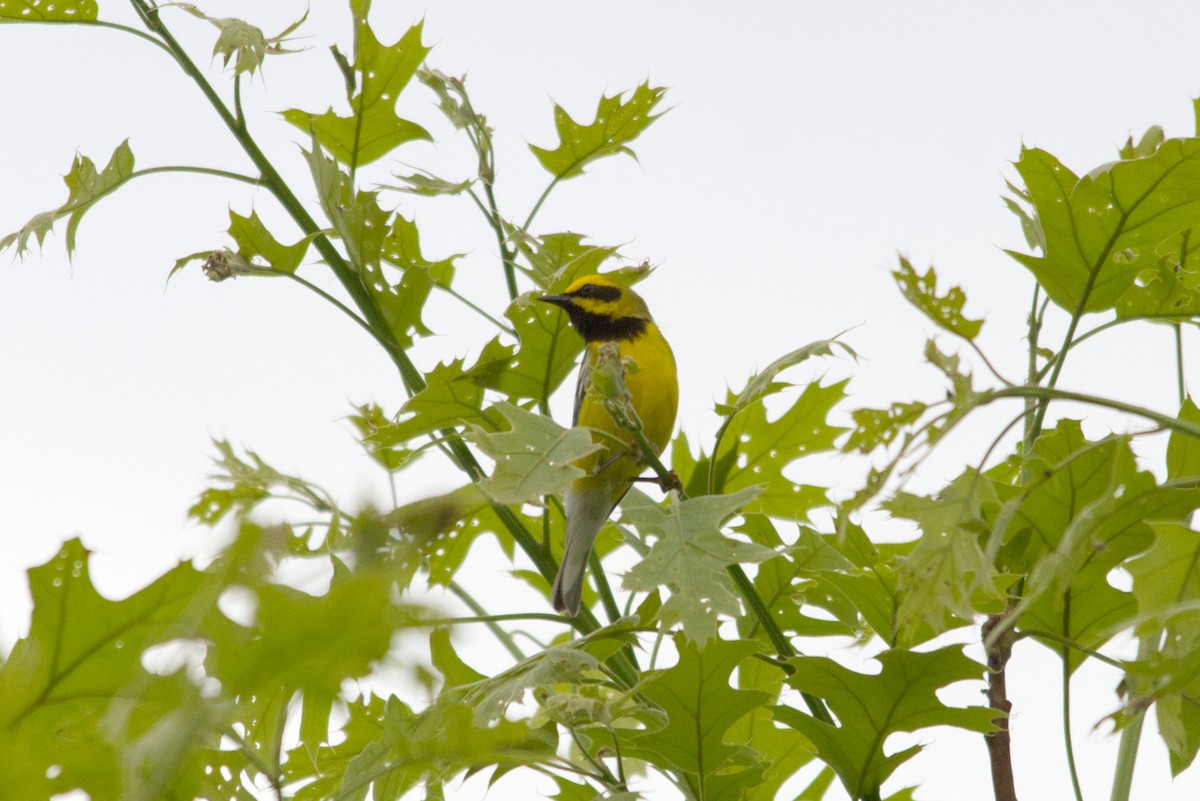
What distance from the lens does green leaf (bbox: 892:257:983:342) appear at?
47.9 inches

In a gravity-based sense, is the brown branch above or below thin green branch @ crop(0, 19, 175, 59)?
below

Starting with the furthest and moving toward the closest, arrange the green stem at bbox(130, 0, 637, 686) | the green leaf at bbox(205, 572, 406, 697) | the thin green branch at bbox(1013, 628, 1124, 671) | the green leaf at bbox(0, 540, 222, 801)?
the green stem at bbox(130, 0, 637, 686), the thin green branch at bbox(1013, 628, 1124, 671), the green leaf at bbox(0, 540, 222, 801), the green leaf at bbox(205, 572, 406, 697)

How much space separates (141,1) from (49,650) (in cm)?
149

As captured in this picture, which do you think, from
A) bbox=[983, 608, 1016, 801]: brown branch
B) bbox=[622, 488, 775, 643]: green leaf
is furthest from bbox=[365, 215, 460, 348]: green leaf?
bbox=[983, 608, 1016, 801]: brown branch

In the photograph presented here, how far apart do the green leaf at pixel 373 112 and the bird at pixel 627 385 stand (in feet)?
2.56

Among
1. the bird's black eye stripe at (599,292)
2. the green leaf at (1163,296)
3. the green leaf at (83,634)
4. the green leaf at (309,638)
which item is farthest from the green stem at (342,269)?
the bird's black eye stripe at (599,292)

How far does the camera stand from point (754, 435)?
206cm

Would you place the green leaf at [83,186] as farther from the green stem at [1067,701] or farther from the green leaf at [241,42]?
the green stem at [1067,701]

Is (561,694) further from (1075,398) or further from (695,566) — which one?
(1075,398)

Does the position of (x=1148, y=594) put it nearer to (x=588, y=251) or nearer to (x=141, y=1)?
(x=588, y=251)

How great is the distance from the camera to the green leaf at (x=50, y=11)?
1894mm

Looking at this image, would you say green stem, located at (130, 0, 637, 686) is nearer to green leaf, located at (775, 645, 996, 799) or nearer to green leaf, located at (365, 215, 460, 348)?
green leaf, located at (365, 215, 460, 348)

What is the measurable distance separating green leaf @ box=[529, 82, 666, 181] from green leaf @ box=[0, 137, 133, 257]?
0.67 m

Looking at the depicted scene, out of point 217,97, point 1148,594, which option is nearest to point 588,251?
point 217,97
